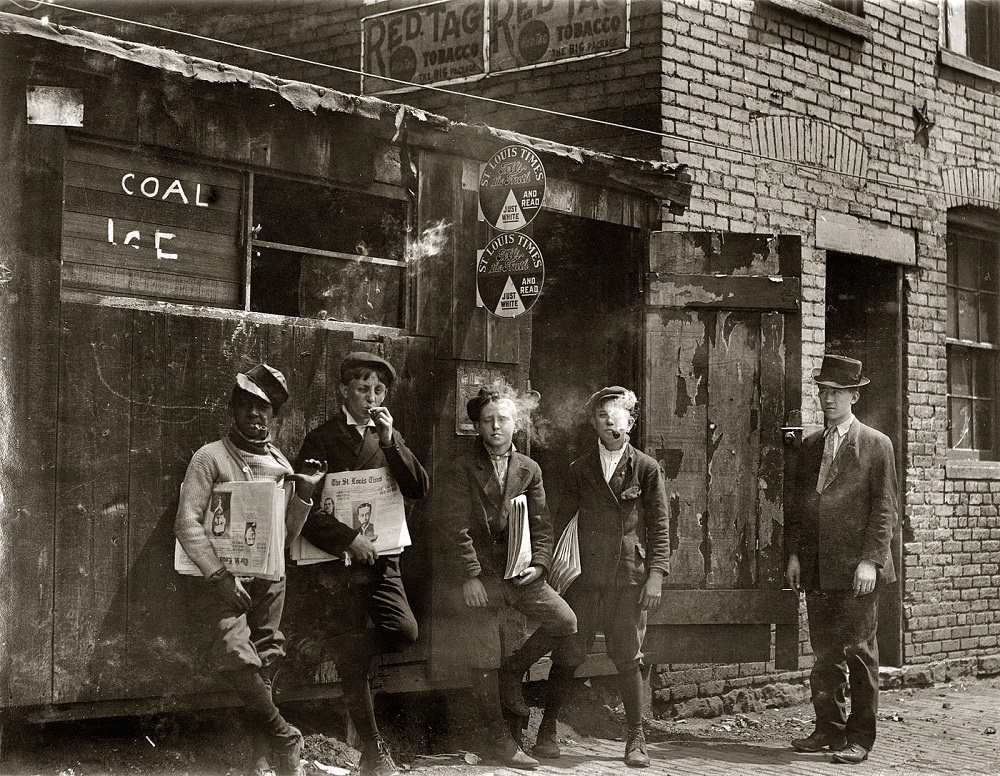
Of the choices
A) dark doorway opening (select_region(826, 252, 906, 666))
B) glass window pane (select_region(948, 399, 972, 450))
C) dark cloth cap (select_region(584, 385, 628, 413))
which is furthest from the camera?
glass window pane (select_region(948, 399, 972, 450))

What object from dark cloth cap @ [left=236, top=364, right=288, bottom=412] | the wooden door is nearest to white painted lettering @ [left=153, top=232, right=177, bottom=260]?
dark cloth cap @ [left=236, top=364, right=288, bottom=412]

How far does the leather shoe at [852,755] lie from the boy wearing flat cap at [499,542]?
163cm

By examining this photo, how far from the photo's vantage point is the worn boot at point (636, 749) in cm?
634

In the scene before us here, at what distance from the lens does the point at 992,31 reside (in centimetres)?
1082

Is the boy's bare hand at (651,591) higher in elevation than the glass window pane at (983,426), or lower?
lower

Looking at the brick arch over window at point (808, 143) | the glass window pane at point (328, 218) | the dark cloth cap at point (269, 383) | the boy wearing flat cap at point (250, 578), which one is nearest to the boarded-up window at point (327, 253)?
the glass window pane at point (328, 218)

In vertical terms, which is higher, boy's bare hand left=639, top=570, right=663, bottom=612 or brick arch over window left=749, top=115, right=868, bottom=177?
brick arch over window left=749, top=115, right=868, bottom=177

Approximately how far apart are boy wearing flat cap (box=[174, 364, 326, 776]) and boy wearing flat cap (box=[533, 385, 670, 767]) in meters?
1.58

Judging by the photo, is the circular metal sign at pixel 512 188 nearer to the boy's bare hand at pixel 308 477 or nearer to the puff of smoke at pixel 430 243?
the puff of smoke at pixel 430 243

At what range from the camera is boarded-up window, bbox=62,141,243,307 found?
18.1 ft

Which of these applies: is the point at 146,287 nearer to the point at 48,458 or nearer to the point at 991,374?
the point at 48,458

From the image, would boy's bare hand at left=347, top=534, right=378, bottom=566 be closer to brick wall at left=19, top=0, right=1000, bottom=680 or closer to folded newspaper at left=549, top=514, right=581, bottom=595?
folded newspaper at left=549, top=514, right=581, bottom=595

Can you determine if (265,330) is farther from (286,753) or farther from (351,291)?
(286,753)

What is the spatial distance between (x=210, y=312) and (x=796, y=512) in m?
3.53
